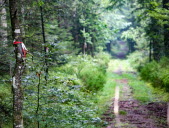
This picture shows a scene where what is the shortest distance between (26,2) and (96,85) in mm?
7531

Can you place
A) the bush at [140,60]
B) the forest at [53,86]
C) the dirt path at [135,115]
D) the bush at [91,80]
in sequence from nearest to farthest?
the forest at [53,86], the dirt path at [135,115], the bush at [91,80], the bush at [140,60]

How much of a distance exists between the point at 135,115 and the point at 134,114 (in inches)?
5.7

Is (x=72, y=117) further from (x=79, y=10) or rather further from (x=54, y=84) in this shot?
(x=79, y=10)

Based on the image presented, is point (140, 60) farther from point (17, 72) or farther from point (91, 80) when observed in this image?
point (17, 72)

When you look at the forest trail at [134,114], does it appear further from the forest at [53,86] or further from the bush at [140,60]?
the bush at [140,60]

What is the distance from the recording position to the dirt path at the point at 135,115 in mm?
6823

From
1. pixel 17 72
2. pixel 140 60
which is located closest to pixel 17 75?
pixel 17 72

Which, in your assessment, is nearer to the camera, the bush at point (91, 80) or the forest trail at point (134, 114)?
the forest trail at point (134, 114)

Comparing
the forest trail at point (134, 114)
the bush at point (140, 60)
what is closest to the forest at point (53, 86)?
the forest trail at point (134, 114)

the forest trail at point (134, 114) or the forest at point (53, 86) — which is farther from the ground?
the forest at point (53, 86)

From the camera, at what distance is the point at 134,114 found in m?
8.04

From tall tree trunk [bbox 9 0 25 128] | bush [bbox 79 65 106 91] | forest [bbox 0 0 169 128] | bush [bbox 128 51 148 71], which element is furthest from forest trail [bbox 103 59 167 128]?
bush [bbox 128 51 148 71]

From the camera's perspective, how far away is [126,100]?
1020 centimetres

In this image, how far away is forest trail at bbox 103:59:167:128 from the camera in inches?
270
